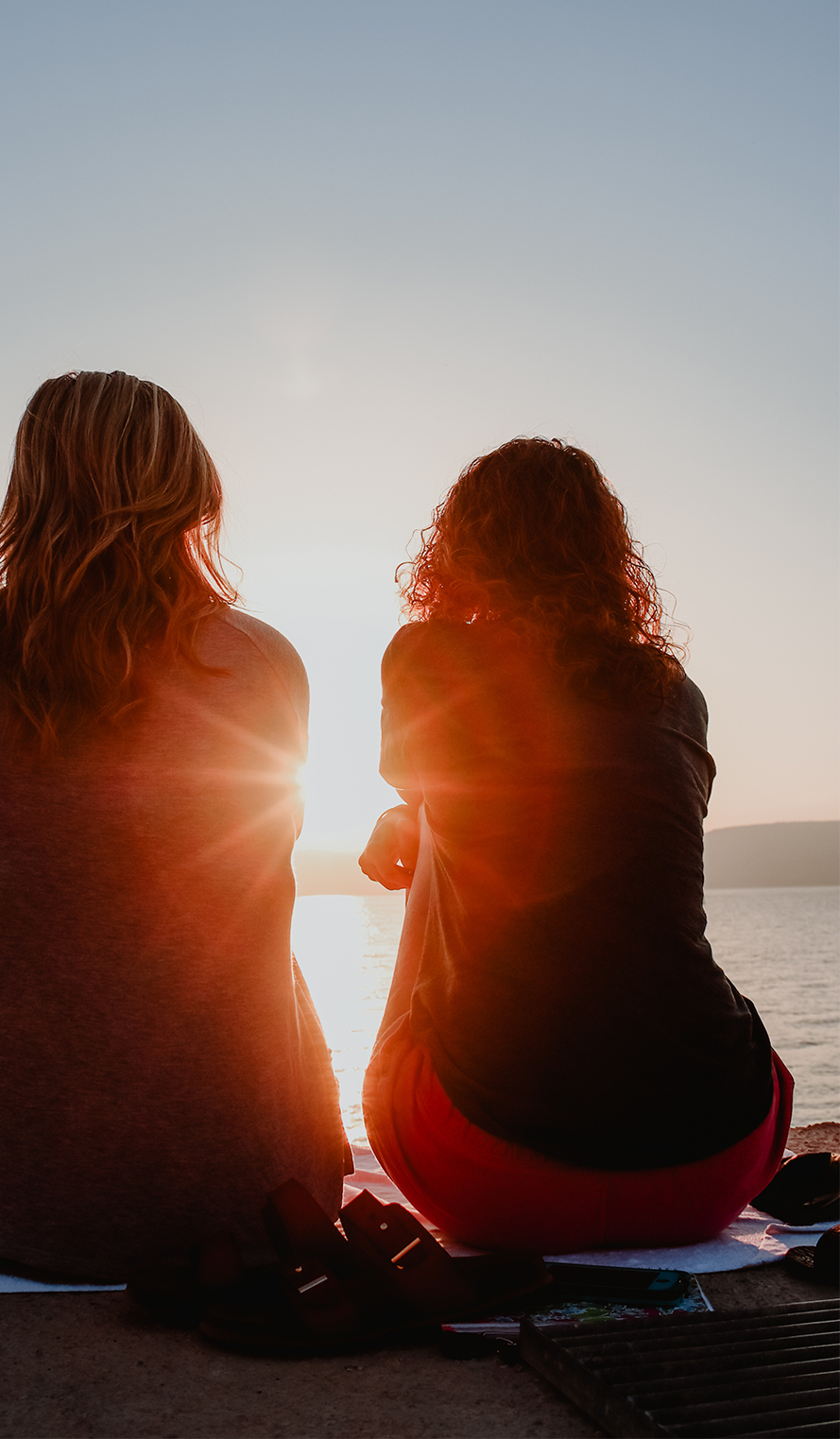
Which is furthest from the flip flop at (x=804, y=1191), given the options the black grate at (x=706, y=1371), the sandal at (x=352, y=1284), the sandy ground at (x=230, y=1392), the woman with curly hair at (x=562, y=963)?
the sandy ground at (x=230, y=1392)

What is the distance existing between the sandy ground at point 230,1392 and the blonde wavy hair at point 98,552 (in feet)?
3.34

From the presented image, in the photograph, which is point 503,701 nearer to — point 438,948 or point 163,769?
point 438,948

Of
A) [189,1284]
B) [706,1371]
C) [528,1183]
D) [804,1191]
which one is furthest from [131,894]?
[804,1191]

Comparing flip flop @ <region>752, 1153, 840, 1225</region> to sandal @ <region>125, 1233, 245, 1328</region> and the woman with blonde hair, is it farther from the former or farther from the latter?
sandal @ <region>125, 1233, 245, 1328</region>

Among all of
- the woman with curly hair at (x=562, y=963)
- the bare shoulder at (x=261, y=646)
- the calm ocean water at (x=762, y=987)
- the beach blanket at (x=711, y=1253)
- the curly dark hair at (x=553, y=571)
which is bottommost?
the calm ocean water at (x=762, y=987)

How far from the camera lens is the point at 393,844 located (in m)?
2.52

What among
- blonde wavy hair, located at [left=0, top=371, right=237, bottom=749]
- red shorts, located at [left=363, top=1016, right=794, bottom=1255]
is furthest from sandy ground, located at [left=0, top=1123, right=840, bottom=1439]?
blonde wavy hair, located at [left=0, top=371, right=237, bottom=749]

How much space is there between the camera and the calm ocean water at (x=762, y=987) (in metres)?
11.5

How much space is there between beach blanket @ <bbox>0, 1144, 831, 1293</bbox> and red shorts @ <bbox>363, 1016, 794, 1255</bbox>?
27 mm

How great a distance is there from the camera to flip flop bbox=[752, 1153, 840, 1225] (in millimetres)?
2318

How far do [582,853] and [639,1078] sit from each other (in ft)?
1.51

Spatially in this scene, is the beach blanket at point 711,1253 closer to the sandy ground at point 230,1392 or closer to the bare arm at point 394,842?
the sandy ground at point 230,1392

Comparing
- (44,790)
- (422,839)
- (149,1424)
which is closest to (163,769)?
(44,790)

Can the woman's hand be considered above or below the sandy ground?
above
